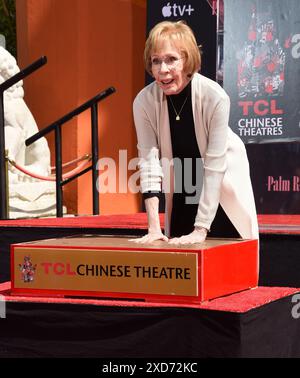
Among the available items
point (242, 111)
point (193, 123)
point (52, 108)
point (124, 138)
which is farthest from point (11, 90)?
point (193, 123)

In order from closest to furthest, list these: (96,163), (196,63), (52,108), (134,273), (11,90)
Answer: (134,273) → (196,63) → (96,163) → (11,90) → (52,108)

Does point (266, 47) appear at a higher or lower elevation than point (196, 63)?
higher

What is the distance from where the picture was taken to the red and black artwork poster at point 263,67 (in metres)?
7.12

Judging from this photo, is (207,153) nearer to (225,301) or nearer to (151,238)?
(151,238)

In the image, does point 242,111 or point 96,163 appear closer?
point 96,163

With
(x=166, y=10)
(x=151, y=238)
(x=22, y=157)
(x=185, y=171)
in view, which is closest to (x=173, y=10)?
(x=166, y=10)

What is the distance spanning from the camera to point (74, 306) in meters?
2.70

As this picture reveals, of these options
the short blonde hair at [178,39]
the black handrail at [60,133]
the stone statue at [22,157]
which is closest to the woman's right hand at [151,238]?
the short blonde hair at [178,39]

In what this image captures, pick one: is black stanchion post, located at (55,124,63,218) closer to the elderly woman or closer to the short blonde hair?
the elderly woman

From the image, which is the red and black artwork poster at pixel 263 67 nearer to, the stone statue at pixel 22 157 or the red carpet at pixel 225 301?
the stone statue at pixel 22 157

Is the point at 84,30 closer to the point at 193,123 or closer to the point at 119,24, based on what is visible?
the point at 119,24

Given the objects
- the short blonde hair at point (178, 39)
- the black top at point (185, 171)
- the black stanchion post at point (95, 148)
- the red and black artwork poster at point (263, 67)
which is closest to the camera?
the short blonde hair at point (178, 39)

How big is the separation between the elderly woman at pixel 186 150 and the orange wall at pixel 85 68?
5141 mm
